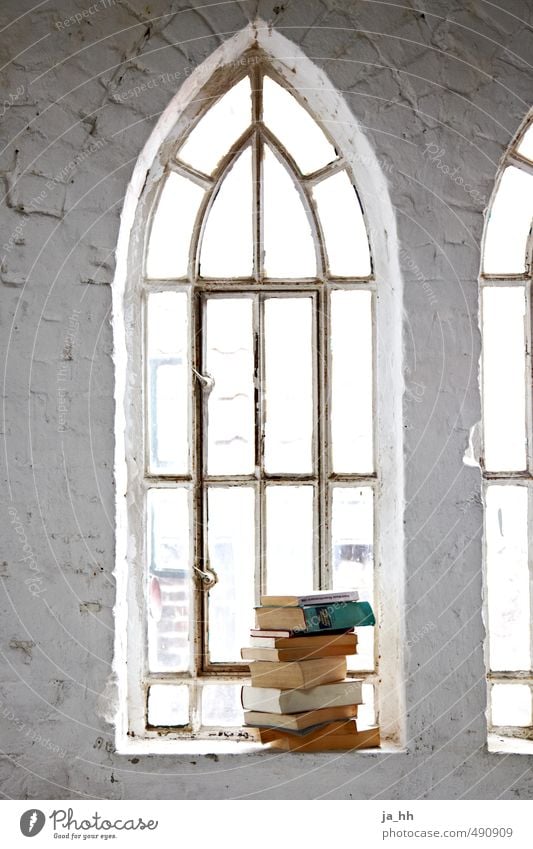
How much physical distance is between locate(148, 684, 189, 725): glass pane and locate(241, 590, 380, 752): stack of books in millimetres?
263

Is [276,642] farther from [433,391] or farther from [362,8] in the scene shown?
[362,8]

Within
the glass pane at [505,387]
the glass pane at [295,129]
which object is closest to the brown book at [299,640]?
the glass pane at [505,387]

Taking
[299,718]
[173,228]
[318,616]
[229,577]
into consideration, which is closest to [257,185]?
[173,228]

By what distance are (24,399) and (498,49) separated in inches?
61.9

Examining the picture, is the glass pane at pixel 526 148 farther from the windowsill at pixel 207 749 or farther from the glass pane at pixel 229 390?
the windowsill at pixel 207 749

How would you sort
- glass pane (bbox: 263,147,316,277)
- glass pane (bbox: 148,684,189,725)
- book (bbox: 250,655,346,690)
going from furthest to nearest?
glass pane (bbox: 263,147,316,277), glass pane (bbox: 148,684,189,725), book (bbox: 250,655,346,690)

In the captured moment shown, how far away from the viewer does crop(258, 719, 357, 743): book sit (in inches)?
90.9

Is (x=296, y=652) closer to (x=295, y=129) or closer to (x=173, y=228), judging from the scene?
(x=173, y=228)

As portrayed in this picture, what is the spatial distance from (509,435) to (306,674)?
90 centimetres

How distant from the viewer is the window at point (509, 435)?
2553 mm

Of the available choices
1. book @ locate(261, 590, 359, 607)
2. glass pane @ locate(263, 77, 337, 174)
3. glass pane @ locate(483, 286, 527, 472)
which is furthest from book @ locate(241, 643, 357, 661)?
glass pane @ locate(263, 77, 337, 174)

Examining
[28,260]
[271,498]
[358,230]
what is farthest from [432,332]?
[28,260]

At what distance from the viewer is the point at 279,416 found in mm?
2615

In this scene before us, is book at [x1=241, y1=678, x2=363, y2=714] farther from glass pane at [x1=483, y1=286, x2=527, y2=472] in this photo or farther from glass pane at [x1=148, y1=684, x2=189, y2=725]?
glass pane at [x1=483, y1=286, x2=527, y2=472]
